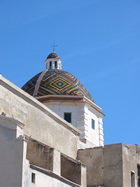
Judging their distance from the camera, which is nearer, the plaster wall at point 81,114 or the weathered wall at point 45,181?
the weathered wall at point 45,181

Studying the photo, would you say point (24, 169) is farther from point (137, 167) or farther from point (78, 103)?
point (78, 103)

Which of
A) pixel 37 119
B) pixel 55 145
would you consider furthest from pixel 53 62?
pixel 37 119

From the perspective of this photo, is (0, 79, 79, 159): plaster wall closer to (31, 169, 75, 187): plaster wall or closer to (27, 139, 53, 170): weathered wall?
(27, 139, 53, 170): weathered wall

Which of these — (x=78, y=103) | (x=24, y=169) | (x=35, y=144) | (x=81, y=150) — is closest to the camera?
(x=24, y=169)

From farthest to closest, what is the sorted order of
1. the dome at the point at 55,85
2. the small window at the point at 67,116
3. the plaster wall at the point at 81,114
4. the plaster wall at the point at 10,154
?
1. the dome at the point at 55,85
2. the small window at the point at 67,116
3. the plaster wall at the point at 81,114
4. the plaster wall at the point at 10,154

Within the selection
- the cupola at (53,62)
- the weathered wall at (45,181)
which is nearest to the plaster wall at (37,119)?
the weathered wall at (45,181)

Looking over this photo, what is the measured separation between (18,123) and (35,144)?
252 cm

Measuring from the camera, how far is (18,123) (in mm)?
17688

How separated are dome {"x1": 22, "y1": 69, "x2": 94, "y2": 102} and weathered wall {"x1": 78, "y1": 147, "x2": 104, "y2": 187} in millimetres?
6486

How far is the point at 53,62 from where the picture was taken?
32.2 meters

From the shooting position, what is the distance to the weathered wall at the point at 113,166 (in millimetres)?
22312

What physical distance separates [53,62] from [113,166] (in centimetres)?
1115

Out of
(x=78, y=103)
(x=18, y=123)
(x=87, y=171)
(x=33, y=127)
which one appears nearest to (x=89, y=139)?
(x=78, y=103)

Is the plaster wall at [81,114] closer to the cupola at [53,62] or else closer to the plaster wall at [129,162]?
the cupola at [53,62]
